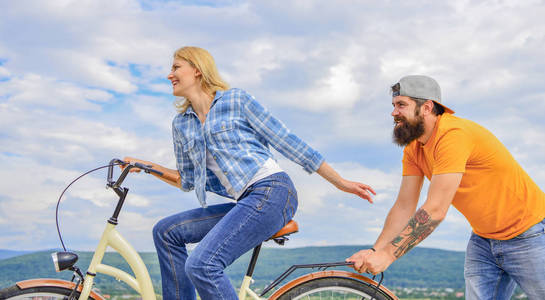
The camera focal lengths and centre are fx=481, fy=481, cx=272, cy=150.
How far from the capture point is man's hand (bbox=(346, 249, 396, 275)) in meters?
2.80

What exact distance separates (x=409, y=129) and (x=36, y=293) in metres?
2.53

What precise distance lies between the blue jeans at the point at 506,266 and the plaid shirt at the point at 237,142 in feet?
4.17

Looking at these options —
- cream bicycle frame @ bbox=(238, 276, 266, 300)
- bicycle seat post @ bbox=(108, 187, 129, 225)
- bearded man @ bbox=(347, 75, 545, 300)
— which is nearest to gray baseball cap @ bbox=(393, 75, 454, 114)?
bearded man @ bbox=(347, 75, 545, 300)

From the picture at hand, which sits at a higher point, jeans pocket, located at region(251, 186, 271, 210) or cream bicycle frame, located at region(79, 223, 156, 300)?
jeans pocket, located at region(251, 186, 271, 210)

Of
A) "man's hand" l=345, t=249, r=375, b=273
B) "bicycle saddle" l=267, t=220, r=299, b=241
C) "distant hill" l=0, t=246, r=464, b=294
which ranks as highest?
"bicycle saddle" l=267, t=220, r=299, b=241

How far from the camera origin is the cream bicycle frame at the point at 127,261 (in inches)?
122

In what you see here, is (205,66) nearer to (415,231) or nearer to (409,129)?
(409,129)

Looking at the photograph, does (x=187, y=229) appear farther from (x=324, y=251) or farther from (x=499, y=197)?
(x=324, y=251)

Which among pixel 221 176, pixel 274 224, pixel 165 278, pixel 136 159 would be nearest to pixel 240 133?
pixel 221 176

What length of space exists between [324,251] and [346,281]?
12.3 metres

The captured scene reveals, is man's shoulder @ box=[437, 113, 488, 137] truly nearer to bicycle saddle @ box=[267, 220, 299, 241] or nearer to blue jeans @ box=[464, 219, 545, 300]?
blue jeans @ box=[464, 219, 545, 300]

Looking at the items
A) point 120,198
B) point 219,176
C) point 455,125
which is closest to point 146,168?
point 120,198

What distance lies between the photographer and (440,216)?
2816mm

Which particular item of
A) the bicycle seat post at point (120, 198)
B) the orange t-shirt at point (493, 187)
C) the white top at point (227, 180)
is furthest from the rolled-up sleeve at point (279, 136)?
the bicycle seat post at point (120, 198)
